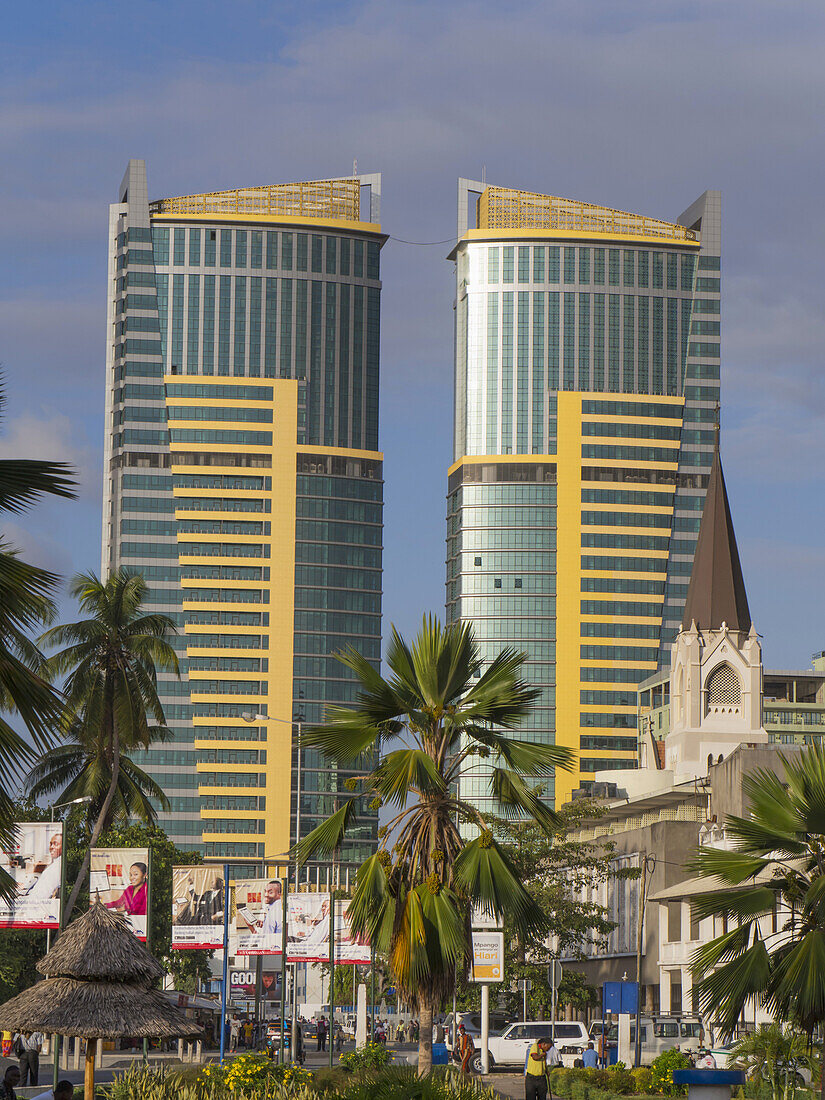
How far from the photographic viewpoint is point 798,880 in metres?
23.4

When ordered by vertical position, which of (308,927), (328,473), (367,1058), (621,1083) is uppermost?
(328,473)

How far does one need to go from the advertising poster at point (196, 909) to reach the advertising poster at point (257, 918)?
5.11 feet

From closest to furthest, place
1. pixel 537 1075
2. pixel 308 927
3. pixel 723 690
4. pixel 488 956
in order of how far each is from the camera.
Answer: pixel 537 1075, pixel 488 956, pixel 308 927, pixel 723 690

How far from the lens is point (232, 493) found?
630 feet

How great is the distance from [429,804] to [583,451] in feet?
555

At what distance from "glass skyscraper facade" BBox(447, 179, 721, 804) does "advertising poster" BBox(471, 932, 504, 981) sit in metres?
151

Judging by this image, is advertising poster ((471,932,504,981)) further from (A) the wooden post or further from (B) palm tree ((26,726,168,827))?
(B) palm tree ((26,726,168,827))

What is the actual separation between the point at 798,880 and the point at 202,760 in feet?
549

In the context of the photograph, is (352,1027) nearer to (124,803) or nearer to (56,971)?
(124,803)

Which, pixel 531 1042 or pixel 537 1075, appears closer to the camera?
pixel 537 1075

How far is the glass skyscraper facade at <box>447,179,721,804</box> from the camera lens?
622ft

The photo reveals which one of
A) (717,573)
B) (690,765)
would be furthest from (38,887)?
(717,573)

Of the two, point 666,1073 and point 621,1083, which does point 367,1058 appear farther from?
point 666,1073

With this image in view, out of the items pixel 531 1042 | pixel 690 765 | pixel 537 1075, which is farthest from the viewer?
pixel 690 765
